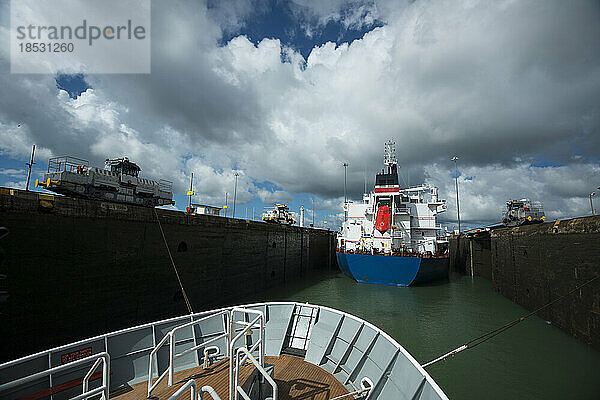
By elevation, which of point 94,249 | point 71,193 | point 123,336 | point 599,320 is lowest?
point 599,320

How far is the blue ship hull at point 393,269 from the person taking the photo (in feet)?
69.1

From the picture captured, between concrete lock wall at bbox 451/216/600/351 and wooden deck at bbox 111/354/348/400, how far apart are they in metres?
9.98

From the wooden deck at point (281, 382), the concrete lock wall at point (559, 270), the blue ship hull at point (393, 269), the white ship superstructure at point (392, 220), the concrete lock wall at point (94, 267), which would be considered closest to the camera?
the wooden deck at point (281, 382)

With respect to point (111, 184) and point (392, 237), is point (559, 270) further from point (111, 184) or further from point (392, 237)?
point (111, 184)

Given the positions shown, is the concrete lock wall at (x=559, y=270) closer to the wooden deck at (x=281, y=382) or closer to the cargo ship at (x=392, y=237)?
the cargo ship at (x=392, y=237)

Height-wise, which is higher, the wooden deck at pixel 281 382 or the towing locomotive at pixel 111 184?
the towing locomotive at pixel 111 184

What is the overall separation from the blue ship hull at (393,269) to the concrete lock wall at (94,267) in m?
11.4

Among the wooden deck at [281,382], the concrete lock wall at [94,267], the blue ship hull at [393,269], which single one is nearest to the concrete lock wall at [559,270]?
the blue ship hull at [393,269]

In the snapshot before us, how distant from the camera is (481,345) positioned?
11.4 meters

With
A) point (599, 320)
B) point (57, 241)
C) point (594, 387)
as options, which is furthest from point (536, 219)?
point (57, 241)

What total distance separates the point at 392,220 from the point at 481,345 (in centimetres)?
1363

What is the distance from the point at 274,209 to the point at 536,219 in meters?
27.4

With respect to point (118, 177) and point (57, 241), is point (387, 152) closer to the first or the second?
point (118, 177)

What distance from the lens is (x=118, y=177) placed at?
13414 millimetres
